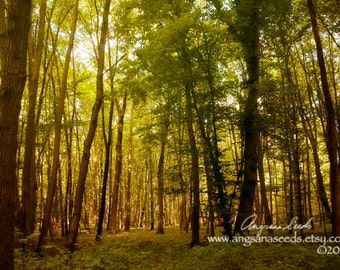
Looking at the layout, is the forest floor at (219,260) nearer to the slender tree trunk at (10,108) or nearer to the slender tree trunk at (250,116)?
the slender tree trunk at (250,116)

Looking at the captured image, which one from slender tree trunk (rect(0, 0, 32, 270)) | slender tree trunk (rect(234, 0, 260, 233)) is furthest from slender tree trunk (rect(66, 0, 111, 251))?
slender tree trunk (rect(0, 0, 32, 270))

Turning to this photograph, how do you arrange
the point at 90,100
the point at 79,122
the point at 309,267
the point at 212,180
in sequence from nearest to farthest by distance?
the point at 309,267 → the point at 212,180 → the point at 79,122 → the point at 90,100

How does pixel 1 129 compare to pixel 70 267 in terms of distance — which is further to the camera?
pixel 70 267

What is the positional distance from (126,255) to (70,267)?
240 cm

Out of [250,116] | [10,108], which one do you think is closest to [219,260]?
[250,116]

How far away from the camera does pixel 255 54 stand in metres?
10.8

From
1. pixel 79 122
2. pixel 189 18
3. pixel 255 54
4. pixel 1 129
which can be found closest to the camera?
pixel 1 129

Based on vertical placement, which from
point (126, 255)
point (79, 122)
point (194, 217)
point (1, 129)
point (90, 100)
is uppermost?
point (90, 100)

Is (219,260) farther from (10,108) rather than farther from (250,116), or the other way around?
(10,108)

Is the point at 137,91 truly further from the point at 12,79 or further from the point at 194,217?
the point at 12,79

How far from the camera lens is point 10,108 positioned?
4.39 m

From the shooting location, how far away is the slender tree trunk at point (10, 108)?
421 centimetres

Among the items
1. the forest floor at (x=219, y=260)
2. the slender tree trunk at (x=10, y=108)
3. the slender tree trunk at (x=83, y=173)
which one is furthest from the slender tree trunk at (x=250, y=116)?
the slender tree trunk at (x=10, y=108)

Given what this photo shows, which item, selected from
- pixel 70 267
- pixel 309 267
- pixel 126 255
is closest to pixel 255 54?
pixel 309 267
